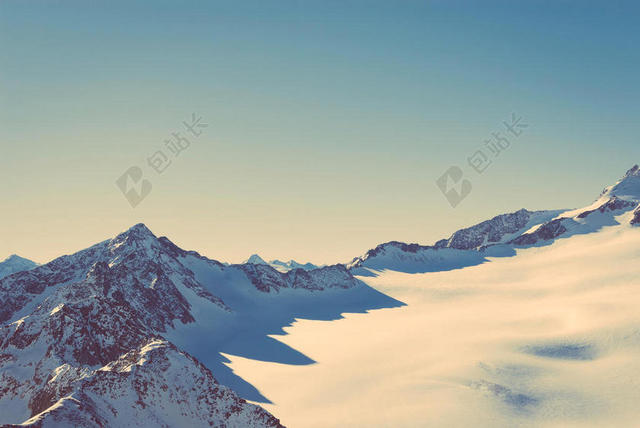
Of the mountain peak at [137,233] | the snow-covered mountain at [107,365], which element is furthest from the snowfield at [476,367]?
the mountain peak at [137,233]

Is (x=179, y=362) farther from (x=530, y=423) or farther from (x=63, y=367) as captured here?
(x=530, y=423)

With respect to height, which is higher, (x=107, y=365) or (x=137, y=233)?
(x=137, y=233)

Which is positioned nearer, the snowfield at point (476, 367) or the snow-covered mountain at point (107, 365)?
the snow-covered mountain at point (107, 365)

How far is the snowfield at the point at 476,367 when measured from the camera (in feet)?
179

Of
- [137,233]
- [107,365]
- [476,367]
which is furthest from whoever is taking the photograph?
[137,233]

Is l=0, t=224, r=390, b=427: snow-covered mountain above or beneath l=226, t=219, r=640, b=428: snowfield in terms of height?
above

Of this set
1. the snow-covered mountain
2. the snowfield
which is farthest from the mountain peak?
the snowfield

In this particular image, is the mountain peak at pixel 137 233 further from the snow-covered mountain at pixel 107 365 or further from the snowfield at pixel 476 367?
the snowfield at pixel 476 367

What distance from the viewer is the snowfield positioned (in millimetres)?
54500

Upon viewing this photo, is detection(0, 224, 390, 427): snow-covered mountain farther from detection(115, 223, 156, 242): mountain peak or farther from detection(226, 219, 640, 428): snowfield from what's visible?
detection(115, 223, 156, 242): mountain peak

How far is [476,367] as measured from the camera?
68125mm

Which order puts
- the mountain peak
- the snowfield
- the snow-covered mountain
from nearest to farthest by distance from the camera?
the snow-covered mountain < the snowfield < the mountain peak

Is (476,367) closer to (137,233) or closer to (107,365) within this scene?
(107,365)

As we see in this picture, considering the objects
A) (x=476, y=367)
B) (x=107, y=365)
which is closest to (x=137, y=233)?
(x=107, y=365)
